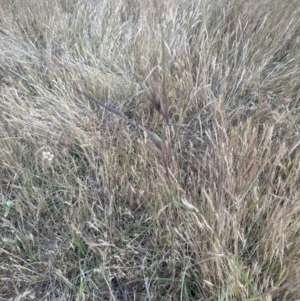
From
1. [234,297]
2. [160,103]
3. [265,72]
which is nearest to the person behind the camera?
[160,103]

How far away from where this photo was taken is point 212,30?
1.73m

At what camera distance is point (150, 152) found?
4.05ft

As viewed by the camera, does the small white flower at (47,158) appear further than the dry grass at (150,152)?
Yes

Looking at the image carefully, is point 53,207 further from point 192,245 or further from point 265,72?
point 265,72

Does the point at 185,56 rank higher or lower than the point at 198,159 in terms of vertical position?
higher

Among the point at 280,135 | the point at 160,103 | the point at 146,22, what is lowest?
the point at 280,135

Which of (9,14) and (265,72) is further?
(9,14)

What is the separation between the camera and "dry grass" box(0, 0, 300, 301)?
0.98 m

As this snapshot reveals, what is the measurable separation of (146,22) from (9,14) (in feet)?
2.59

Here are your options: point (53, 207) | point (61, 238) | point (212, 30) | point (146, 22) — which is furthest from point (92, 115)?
point (212, 30)

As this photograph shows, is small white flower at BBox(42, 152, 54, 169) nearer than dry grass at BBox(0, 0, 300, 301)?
No

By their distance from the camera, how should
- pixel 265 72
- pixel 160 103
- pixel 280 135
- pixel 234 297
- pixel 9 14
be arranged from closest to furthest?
1. pixel 160 103
2. pixel 234 297
3. pixel 280 135
4. pixel 265 72
5. pixel 9 14

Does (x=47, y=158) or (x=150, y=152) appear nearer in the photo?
(x=47, y=158)

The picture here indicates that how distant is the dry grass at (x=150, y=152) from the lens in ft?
3.23
